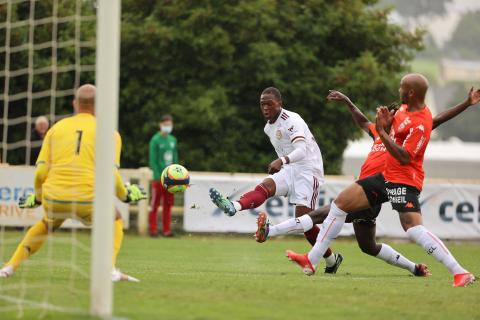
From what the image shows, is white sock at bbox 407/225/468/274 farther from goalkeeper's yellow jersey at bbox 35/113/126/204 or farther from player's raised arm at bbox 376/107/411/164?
goalkeeper's yellow jersey at bbox 35/113/126/204

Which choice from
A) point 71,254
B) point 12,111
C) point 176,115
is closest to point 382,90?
point 176,115

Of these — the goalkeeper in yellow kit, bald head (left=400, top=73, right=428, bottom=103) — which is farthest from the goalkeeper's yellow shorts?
bald head (left=400, top=73, right=428, bottom=103)

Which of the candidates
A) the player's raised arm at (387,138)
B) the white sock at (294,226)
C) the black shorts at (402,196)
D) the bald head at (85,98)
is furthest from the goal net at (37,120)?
the black shorts at (402,196)

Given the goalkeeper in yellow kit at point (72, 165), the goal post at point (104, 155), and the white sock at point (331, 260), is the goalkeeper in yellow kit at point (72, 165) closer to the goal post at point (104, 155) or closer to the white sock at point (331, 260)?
the goal post at point (104, 155)

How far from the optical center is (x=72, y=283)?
10.4m

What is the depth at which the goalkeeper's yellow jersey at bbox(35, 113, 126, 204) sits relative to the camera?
9.88 m

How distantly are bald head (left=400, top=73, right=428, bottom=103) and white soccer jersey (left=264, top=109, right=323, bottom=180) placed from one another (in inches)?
91.2

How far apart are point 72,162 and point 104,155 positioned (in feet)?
6.28

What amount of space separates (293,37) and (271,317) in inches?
674

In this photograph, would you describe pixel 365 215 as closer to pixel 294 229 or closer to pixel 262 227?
pixel 294 229

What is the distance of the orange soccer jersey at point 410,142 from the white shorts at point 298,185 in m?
2.27

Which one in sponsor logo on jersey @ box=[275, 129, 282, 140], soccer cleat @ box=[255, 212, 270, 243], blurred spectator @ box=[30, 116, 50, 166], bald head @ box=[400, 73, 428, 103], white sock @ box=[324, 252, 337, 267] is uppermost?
blurred spectator @ box=[30, 116, 50, 166]

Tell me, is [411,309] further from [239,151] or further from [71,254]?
[239,151]

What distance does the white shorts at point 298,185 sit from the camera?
13625 millimetres
